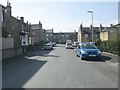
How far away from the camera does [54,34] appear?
492 feet

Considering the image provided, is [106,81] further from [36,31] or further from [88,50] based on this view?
[36,31]

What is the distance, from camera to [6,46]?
30.8 meters

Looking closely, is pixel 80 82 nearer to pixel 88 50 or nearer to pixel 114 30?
pixel 88 50

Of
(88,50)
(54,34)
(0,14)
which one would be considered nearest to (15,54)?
(0,14)

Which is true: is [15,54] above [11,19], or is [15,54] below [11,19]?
below

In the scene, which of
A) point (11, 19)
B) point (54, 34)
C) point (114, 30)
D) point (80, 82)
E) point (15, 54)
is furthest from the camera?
point (54, 34)

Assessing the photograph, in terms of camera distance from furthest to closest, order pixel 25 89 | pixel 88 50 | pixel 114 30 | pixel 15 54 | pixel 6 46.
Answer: pixel 114 30 → pixel 15 54 → pixel 6 46 → pixel 88 50 → pixel 25 89

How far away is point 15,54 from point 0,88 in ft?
75.6

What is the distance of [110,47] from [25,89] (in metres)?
24.4

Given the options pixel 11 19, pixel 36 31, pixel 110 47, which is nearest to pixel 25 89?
pixel 110 47

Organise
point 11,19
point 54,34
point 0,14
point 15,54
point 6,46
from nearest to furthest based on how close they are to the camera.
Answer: point 6,46 < point 15,54 < point 0,14 < point 11,19 < point 54,34

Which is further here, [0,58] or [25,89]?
[0,58]

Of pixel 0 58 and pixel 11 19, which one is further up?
pixel 11 19

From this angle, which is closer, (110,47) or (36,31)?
(110,47)
